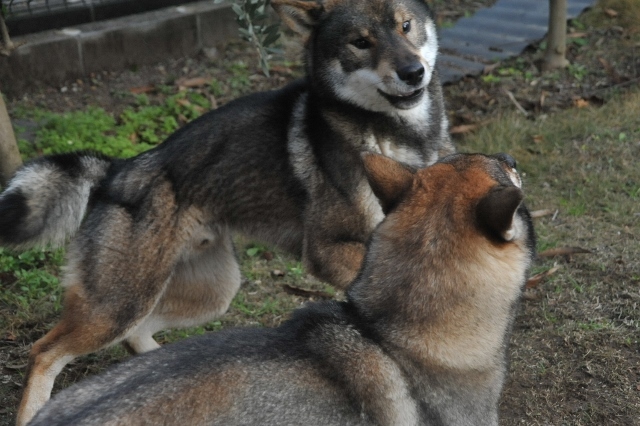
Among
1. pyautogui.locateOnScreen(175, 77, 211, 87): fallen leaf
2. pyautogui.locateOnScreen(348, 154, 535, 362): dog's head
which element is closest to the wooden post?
pyautogui.locateOnScreen(175, 77, 211, 87): fallen leaf

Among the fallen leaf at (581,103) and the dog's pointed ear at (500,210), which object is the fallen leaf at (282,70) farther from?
the dog's pointed ear at (500,210)

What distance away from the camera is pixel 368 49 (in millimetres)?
4641

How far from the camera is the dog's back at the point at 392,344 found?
2.98 metres

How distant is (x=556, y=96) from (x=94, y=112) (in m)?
4.52

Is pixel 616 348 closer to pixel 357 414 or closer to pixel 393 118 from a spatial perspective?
pixel 393 118

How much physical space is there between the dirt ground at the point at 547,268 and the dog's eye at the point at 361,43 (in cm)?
163

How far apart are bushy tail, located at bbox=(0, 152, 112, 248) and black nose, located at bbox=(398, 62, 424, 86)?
5.86 feet

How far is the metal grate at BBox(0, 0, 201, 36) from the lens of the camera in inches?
323

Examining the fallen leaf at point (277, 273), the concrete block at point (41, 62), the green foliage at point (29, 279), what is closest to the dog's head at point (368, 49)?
the fallen leaf at point (277, 273)

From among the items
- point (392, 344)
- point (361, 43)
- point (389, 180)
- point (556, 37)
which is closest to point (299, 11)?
point (361, 43)

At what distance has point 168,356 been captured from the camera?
10.4 ft

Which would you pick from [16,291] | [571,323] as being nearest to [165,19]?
[16,291]

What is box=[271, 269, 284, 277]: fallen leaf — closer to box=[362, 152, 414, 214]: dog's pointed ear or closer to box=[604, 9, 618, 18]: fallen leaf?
box=[362, 152, 414, 214]: dog's pointed ear

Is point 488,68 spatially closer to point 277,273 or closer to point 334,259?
point 277,273
